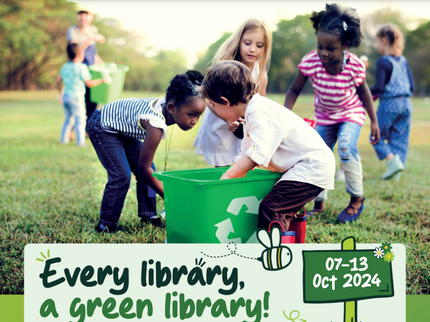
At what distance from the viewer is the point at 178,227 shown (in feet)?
A: 6.73

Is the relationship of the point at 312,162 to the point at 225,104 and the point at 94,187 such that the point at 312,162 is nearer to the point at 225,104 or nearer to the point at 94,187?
the point at 225,104

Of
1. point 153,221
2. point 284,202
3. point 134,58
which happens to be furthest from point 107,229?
point 134,58

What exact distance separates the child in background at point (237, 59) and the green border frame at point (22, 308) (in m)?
1.49

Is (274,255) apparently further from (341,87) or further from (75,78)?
(75,78)

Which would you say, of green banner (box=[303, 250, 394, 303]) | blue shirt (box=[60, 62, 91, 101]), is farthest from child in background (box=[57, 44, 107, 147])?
green banner (box=[303, 250, 394, 303])

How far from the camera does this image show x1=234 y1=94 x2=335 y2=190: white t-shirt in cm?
192

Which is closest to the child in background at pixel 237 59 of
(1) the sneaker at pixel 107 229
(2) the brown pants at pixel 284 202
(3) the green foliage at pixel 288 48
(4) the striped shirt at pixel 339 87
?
(4) the striped shirt at pixel 339 87

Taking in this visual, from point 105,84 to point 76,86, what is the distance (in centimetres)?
52

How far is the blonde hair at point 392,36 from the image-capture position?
15.1 ft

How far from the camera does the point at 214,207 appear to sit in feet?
6.23

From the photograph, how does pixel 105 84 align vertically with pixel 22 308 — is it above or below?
above

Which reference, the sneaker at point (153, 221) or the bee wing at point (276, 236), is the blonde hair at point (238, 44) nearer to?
the sneaker at point (153, 221)

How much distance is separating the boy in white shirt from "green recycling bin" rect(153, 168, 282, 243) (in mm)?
58

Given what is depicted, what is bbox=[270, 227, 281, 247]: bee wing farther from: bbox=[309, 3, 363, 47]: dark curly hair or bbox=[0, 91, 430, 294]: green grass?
bbox=[309, 3, 363, 47]: dark curly hair
